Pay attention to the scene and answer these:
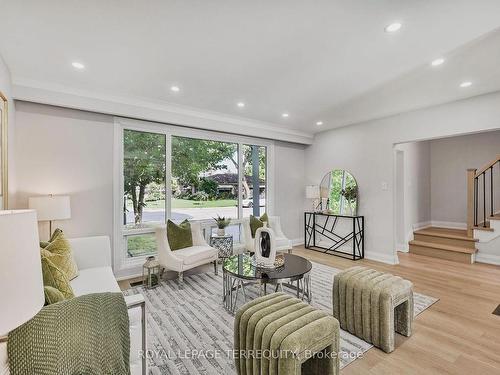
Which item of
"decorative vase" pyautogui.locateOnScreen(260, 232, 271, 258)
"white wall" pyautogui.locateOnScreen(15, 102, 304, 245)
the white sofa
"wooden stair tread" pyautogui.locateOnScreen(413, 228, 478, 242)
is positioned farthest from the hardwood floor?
"white wall" pyautogui.locateOnScreen(15, 102, 304, 245)

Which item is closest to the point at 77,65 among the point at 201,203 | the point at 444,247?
the point at 201,203

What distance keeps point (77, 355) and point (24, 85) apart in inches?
128

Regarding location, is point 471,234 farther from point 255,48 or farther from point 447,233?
point 255,48

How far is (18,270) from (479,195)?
7272 millimetres

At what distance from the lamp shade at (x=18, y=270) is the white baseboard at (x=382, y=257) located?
4.81 metres

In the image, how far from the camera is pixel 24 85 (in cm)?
297

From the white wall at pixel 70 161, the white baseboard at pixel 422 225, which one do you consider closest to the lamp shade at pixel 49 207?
the white wall at pixel 70 161

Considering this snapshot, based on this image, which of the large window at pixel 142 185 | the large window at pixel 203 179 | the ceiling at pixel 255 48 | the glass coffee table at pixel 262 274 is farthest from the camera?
the large window at pixel 203 179

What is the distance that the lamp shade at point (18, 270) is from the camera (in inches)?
27.7

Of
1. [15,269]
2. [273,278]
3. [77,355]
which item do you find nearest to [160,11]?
[15,269]

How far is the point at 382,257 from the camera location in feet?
14.8

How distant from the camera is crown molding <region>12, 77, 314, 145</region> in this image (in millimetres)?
3033

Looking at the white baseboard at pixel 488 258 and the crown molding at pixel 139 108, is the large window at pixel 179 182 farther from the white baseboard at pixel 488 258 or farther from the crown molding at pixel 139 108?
the white baseboard at pixel 488 258

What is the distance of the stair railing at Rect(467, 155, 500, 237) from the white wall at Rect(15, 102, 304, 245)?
615 cm
